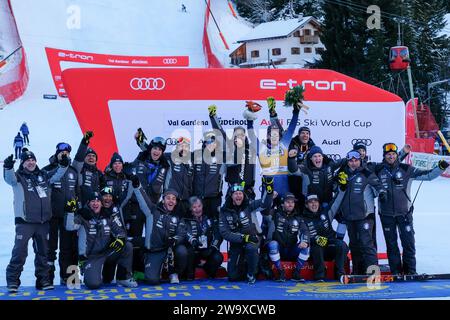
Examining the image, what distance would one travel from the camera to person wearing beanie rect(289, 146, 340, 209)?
23.2ft

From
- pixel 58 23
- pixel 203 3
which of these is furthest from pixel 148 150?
pixel 203 3

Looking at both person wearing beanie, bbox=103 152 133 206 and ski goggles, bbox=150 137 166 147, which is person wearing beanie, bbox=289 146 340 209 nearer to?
ski goggles, bbox=150 137 166 147

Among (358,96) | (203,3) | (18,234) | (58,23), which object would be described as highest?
(203,3)

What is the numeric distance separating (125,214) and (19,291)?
1468mm

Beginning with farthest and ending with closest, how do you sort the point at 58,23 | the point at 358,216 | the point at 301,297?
the point at 58,23 < the point at 358,216 < the point at 301,297

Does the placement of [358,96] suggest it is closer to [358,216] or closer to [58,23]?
[358,216]

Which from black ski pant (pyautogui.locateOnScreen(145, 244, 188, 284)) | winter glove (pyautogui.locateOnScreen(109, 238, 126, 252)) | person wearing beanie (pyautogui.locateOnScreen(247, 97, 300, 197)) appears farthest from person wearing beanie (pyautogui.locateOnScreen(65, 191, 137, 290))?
person wearing beanie (pyautogui.locateOnScreen(247, 97, 300, 197))

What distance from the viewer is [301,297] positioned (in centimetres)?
579

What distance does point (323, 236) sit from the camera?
272 inches

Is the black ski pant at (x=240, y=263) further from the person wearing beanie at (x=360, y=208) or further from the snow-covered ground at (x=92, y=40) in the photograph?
the snow-covered ground at (x=92, y=40)

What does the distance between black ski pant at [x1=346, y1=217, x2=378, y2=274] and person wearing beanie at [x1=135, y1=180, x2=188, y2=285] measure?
195 centimetres

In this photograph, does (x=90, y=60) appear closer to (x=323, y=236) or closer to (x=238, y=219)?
→ (x=238, y=219)

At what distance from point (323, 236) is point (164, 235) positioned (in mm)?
1818

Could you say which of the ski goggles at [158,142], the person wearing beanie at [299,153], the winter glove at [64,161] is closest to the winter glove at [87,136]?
the winter glove at [64,161]
